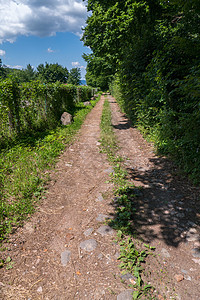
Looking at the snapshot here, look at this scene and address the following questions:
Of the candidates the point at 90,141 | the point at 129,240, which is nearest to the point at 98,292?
the point at 129,240

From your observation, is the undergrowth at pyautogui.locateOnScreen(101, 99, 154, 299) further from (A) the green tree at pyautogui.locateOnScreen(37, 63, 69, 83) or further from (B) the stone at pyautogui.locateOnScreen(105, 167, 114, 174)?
(A) the green tree at pyautogui.locateOnScreen(37, 63, 69, 83)

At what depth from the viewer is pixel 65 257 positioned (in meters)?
2.51

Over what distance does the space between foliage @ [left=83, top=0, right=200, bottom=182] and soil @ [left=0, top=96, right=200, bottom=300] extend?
3.87ft

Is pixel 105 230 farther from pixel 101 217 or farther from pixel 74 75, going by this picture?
pixel 74 75


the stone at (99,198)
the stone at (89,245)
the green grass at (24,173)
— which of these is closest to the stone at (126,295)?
the stone at (89,245)

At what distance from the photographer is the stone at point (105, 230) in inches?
113

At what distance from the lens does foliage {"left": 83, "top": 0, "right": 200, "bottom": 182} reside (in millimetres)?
4012

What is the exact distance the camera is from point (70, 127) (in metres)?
9.51

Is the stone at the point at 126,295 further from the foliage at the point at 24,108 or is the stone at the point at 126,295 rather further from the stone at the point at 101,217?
the foliage at the point at 24,108

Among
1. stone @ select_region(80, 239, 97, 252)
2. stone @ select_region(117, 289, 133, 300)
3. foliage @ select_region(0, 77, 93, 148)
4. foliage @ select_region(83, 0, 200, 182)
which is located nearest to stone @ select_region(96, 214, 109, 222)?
stone @ select_region(80, 239, 97, 252)

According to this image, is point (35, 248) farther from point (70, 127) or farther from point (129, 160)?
point (70, 127)

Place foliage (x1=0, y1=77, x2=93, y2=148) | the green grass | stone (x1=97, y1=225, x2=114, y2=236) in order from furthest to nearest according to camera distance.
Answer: foliage (x1=0, y1=77, x2=93, y2=148)
the green grass
stone (x1=97, y1=225, x2=114, y2=236)

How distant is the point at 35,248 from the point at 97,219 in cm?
109

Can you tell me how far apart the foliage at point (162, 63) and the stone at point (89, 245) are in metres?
2.73
